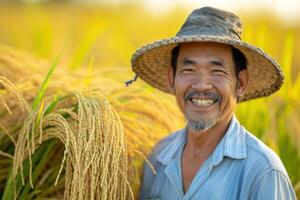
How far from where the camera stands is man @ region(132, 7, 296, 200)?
306cm

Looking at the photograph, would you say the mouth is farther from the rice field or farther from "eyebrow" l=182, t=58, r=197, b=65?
the rice field

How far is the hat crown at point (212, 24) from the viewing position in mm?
3178

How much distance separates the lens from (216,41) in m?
3.07

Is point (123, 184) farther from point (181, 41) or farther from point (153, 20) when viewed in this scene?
point (153, 20)

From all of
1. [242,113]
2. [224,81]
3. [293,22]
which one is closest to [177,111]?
[242,113]

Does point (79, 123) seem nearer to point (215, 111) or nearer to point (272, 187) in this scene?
point (215, 111)

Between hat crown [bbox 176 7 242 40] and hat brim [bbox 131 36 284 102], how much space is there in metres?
0.08

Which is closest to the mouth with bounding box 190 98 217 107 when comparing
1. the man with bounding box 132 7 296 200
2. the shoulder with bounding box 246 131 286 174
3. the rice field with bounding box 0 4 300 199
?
the man with bounding box 132 7 296 200

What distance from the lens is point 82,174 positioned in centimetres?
296

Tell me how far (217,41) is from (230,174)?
0.58 metres

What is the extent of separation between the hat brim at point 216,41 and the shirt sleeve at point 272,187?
521mm

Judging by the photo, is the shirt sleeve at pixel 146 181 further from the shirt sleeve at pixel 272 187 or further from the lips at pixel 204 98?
the shirt sleeve at pixel 272 187

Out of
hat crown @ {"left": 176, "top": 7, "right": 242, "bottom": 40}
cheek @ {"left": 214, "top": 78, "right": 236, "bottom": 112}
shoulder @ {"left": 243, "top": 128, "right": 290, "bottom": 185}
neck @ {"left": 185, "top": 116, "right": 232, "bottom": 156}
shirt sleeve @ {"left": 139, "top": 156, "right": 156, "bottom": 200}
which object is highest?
hat crown @ {"left": 176, "top": 7, "right": 242, "bottom": 40}

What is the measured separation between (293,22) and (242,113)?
10.4m
